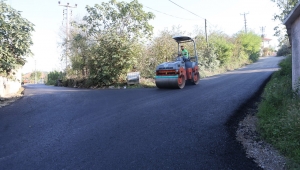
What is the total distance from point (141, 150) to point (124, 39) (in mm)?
12744

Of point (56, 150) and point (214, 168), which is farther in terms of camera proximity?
point (56, 150)

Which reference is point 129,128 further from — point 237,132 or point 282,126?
point 282,126

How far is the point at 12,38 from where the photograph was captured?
11719 mm

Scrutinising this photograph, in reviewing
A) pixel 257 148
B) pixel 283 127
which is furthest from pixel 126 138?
pixel 283 127

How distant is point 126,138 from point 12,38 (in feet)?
32.8

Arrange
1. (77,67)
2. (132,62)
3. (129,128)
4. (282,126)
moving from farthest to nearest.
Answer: (77,67) → (132,62) → (129,128) → (282,126)

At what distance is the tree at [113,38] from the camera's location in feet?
52.0

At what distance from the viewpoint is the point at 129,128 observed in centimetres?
551

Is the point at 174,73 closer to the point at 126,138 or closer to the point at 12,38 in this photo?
the point at 126,138

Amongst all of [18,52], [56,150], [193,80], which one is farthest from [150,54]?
[56,150]

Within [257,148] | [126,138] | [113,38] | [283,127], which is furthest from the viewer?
[113,38]

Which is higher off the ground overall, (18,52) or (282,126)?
(18,52)

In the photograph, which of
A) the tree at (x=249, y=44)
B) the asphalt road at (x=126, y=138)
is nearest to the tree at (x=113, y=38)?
the asphalt road at (x=126, y=138)

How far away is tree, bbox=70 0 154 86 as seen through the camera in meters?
15.9
